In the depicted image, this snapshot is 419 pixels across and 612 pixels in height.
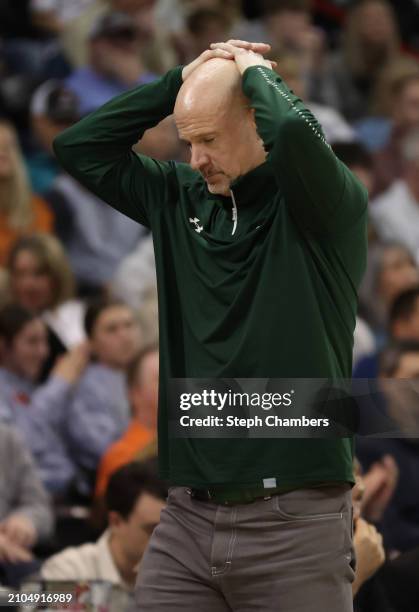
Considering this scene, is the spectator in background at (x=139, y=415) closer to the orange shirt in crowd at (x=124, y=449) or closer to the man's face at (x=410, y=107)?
the orange shirt in crowd at (x=124, y=449)

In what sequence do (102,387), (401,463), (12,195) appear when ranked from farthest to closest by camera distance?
1. (12,195)
2. (102,387)
3. (401,463)

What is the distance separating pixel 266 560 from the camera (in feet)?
8.32

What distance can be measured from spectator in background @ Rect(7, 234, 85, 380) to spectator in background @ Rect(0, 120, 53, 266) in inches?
10.3

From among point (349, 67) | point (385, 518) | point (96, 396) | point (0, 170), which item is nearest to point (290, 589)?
point (385, 518)

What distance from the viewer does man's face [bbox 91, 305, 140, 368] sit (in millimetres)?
5953

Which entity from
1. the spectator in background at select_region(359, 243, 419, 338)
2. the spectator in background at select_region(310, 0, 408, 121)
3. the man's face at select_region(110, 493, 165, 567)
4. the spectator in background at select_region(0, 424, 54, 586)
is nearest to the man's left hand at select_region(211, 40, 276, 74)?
the man's face at select_region(110, 493, 165, 567)

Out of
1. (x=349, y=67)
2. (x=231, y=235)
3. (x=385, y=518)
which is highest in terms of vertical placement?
(x=349, y=67)

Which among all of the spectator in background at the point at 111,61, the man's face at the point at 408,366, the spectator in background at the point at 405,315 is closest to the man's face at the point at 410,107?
the spectator in background at the point at 111,61

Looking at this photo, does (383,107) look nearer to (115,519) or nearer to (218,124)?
(115,519)

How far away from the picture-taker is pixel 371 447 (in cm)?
475

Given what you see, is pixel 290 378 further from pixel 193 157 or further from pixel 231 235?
pixel 193 157

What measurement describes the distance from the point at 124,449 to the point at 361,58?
406cm

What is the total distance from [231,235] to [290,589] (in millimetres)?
702

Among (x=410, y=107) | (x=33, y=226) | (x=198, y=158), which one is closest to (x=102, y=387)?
(x=33, y=226)
